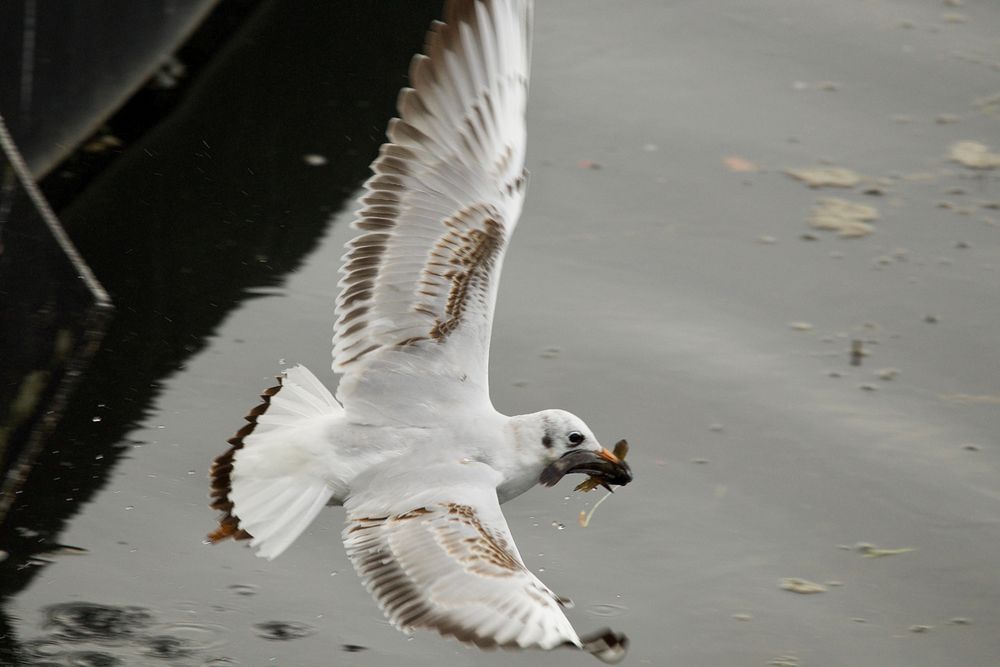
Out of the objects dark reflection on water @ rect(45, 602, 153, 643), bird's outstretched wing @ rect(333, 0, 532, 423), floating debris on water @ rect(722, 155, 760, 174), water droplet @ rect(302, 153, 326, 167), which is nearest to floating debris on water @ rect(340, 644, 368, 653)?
dark reflection on water @ rect(45, 602, 153, 643)

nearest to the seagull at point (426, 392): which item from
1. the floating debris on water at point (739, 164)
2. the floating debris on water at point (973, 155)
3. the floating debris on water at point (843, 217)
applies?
the floating debris on water at point (843, 217)

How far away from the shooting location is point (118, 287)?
5.71 meters

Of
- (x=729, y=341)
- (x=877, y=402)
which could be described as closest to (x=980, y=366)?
(x=877, y=402)

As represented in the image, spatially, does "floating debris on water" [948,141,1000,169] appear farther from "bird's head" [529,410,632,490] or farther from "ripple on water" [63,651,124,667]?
"ripple on water" [63,651,124,667]

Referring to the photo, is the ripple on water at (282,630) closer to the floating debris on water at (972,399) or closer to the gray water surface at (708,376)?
the gray water surface at (708,376)

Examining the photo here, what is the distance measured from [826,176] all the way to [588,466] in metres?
3.20

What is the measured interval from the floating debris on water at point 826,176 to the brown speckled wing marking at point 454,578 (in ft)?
12.1

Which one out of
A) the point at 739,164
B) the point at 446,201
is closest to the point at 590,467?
the point at 446,201

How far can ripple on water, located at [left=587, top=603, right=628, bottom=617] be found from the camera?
15.2 feet

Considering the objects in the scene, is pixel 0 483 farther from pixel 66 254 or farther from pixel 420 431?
pixel 420 431

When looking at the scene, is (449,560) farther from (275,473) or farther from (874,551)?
(874,551)

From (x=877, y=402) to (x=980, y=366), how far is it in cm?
54

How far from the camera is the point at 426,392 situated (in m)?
4.48

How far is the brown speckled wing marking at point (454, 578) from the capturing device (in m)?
3.57
